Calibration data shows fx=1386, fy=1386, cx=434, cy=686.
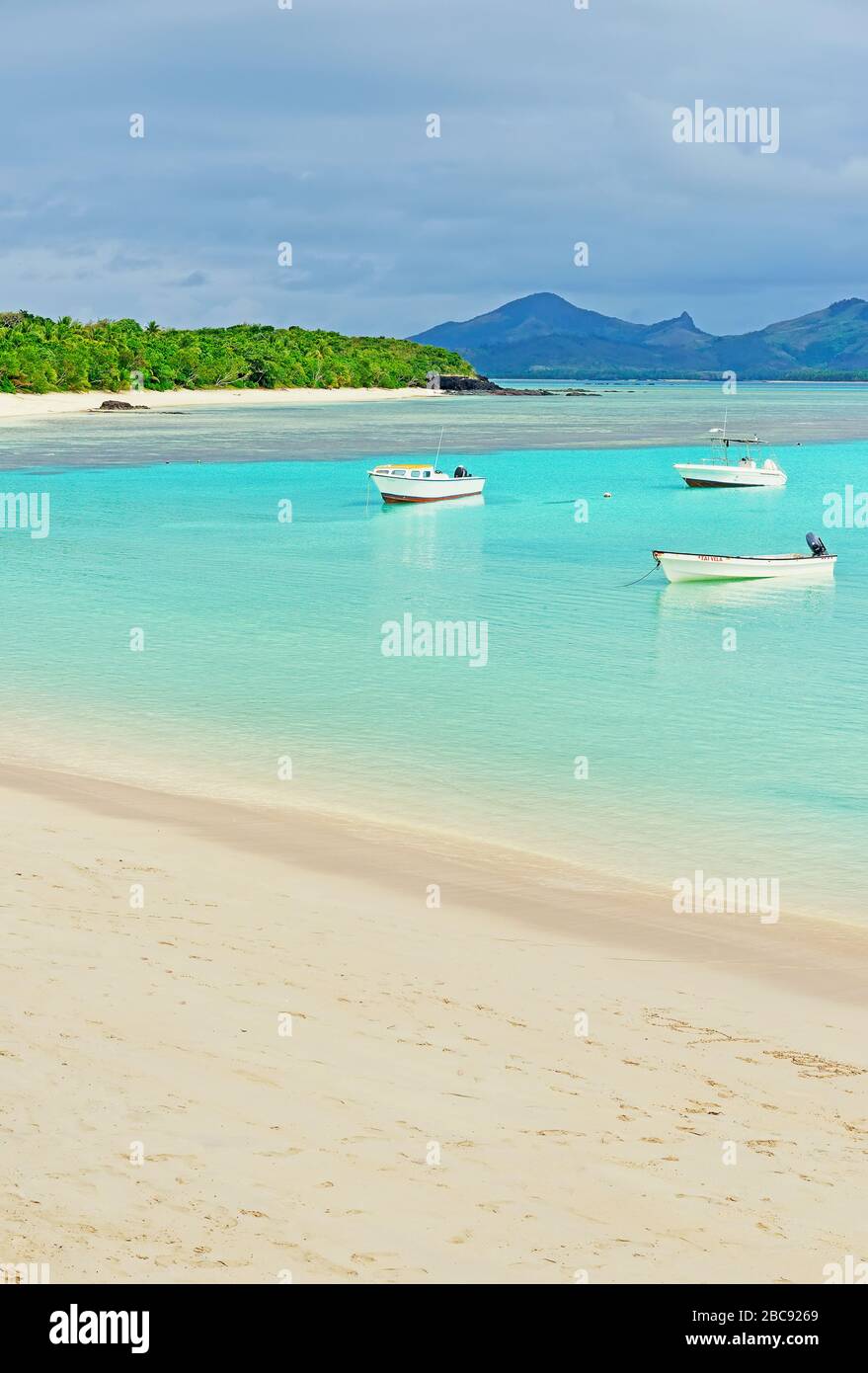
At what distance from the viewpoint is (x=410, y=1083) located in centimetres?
802

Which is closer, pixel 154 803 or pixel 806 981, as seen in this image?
pixel 806 981

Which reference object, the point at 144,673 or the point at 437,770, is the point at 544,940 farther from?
the point at 144,673

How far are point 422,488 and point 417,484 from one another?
1.42 feet

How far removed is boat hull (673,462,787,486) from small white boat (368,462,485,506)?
12.6 metres

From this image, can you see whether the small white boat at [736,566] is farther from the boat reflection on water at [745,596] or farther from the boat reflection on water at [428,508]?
the boat reflection on water at [428,508]

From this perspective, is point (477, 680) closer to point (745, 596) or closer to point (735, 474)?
point (745, 596)

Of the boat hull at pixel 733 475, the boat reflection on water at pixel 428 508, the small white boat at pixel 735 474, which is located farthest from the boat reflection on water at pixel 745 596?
the boat hull at pixel 733 475

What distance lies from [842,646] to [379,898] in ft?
65.1

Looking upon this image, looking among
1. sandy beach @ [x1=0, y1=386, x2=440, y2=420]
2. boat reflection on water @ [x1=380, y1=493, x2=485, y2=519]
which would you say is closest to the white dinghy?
boat reflection on water @ [x1=380, y1=493, x2=485, y2=519]

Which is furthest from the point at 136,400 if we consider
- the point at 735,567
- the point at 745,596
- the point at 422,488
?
the point at 735,567

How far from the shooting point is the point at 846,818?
1642cm

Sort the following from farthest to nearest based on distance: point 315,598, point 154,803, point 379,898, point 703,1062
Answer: point 315,598 → point 154,803 → point 379,898 → point 703,1062

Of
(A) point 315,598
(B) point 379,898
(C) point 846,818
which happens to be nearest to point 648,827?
(C) point 846,818

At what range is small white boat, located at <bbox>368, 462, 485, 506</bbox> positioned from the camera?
55.0 metres
